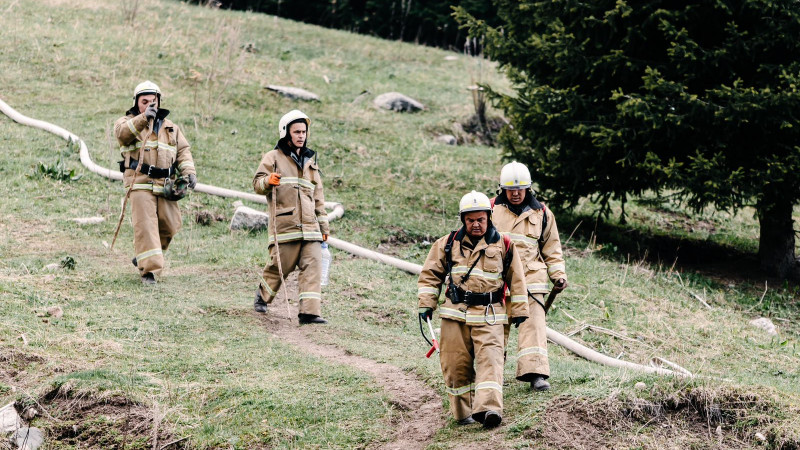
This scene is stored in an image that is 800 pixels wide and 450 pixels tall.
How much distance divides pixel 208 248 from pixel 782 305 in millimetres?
8461

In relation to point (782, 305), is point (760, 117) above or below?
above

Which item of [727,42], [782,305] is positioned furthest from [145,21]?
[782,305]

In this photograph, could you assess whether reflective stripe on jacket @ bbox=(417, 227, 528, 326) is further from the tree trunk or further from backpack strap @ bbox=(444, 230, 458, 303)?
the tree trunk

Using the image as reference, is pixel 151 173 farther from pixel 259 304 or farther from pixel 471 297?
pixel 471 297

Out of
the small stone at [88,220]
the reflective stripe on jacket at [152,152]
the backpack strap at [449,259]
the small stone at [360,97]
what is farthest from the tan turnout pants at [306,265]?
the small stone at [360,97]

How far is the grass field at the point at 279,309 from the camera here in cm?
616

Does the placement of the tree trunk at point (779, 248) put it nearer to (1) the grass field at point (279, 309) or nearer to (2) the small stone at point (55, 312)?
(1) the grass field at point (279, 309)

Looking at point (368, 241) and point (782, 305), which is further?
point (368, 241)

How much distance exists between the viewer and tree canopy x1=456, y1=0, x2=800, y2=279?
1141cm

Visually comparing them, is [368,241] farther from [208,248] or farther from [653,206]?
[653,206]

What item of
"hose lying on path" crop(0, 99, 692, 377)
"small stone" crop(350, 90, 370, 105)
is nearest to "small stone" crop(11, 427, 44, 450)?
"hose lying on path" crop(0, 99, 692, 377)

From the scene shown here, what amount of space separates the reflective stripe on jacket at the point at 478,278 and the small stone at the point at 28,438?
3.00m

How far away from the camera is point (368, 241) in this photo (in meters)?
12.8

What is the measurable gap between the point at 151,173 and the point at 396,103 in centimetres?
1226
